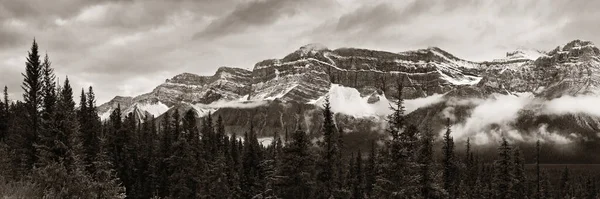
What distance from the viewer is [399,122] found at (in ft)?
99.9

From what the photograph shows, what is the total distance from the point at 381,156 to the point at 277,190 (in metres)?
14.5

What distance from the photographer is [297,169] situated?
37656 millimetres

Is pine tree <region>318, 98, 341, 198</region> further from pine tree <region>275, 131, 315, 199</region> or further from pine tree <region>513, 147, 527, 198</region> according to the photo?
pine tree <region>513, 147, 527, 198</region>

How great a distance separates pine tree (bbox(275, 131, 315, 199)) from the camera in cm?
3747

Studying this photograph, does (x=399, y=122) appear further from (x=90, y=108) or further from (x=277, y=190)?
(x=90, y=108)

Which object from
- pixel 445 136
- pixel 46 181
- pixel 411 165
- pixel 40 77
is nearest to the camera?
pixel 46 181

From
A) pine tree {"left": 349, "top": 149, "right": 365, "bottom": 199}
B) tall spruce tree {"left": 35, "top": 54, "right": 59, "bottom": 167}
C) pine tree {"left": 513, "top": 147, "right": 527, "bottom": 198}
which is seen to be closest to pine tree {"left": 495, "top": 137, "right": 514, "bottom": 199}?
pine tree {"left": 513, "top": 147, "right": 527, "bottom": 198}

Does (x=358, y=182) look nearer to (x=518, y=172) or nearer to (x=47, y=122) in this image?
(x=518, y=172)

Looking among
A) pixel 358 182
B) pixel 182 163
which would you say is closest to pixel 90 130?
pixel 182 163

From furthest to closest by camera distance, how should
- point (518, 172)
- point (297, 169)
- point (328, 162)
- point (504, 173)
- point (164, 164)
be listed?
point (164, 164) → point (518, 172) → point (504, 173) → point (328, 162) → point (297, 169)

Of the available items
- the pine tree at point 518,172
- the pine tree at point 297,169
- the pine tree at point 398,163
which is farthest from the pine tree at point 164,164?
the pine tree at point 518,172

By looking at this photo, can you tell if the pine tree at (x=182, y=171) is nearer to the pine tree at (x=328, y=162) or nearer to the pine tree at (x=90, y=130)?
the pine tree at (x=90, y=130)

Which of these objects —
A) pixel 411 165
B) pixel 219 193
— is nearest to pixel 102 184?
pixel 411 165

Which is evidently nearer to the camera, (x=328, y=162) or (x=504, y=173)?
(x=328, y=162)
